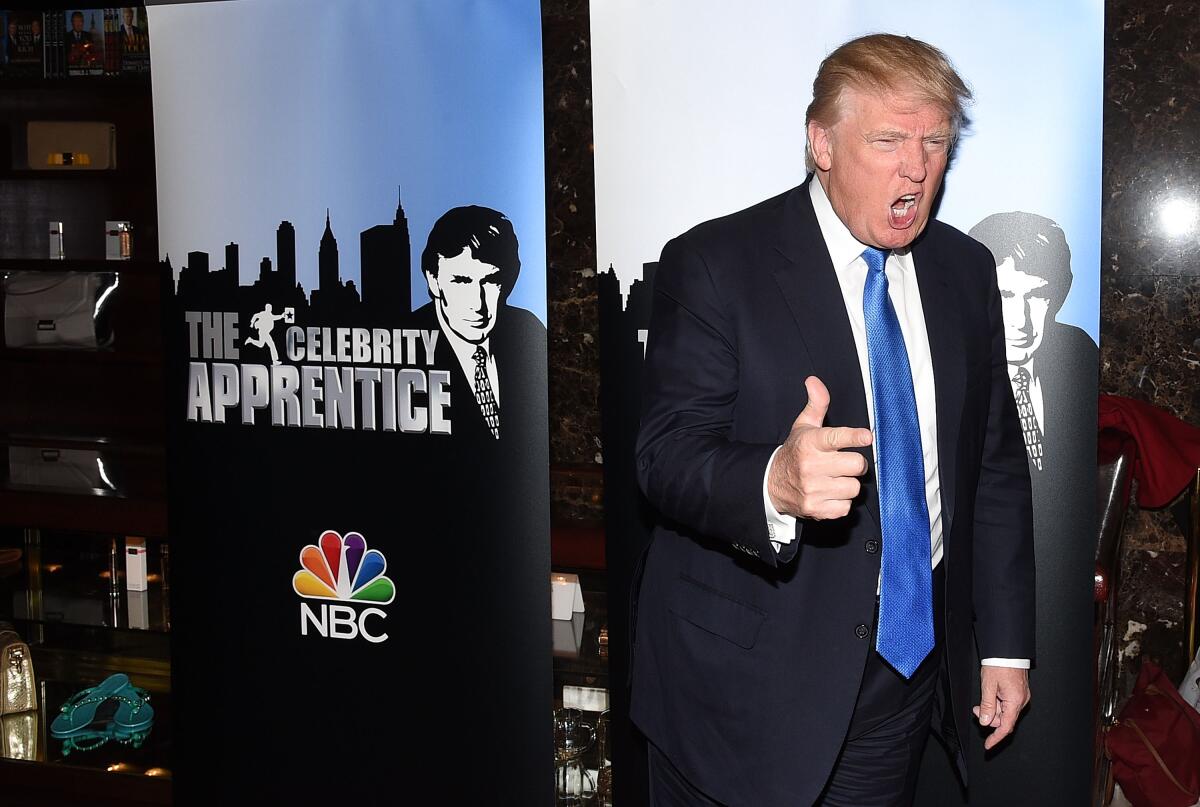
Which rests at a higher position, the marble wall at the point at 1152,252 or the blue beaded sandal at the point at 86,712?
the marble wall at the point at 1152,252

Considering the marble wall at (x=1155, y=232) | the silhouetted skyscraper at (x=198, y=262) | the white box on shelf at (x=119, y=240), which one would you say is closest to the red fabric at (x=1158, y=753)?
the marble wall at (x=1155, y=232)

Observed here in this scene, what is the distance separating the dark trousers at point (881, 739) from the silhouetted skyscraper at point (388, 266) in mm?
1133

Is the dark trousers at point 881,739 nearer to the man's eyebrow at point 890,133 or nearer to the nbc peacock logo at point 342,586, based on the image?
the man's eyebrow at point 890,133

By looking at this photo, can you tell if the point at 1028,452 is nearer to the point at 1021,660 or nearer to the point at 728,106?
the point at 1021,660

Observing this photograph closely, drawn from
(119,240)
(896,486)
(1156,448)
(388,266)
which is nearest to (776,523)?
(896,486)

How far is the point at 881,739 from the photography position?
1.76 meters

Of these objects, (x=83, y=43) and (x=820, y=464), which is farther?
(x=83, y=43)

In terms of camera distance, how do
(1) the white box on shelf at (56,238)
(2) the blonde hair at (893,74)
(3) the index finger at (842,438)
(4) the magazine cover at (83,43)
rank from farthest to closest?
1. (1) the white box on shelf at (56,238)
2. (4) the magazine cover at (83,43)
3. (2) the blonde hair at (893,74)
4. (3) the index finger at (842,438)

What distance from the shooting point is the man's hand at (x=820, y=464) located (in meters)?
1.26

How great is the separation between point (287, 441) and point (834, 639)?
1.39 m

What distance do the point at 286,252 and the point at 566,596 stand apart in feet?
3.62

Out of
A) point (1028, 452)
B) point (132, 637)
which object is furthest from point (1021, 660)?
point (132, 637)

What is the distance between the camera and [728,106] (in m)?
2.19

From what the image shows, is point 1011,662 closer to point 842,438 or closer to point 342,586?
point 842,438
